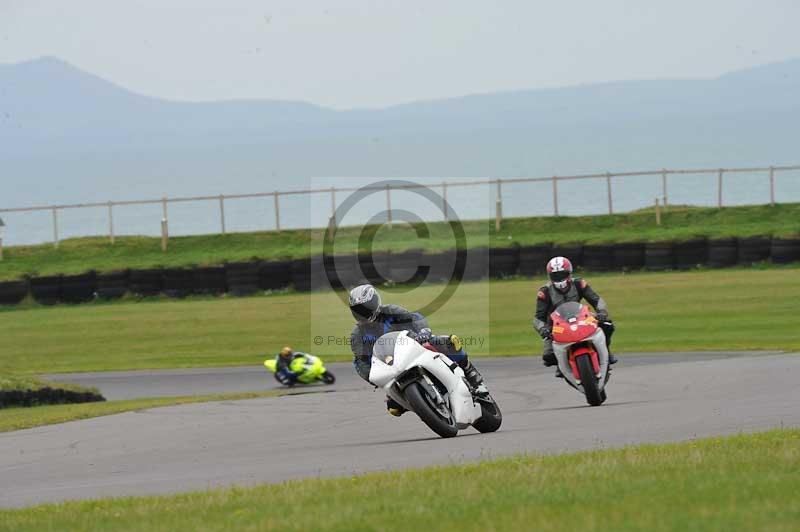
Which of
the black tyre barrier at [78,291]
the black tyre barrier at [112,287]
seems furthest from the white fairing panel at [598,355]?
the black tyre barrier at [78,291]

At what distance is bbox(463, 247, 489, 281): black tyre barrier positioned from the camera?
38.1 m

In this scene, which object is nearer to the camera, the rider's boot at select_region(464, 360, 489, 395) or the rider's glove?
the rider's glove

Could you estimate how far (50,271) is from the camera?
1729 inches

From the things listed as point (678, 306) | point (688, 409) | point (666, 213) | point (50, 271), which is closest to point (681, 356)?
point (678, 306)

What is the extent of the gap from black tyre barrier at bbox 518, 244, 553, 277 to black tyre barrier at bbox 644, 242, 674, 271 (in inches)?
98.4

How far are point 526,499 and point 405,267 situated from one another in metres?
29.0

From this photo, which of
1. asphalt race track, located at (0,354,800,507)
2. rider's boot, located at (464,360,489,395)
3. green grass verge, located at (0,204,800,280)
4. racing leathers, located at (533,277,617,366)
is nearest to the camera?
asphalt race track, located at (0,354,800,507)

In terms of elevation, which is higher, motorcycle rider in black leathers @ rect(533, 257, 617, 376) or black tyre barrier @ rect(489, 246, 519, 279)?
motorcycle rider in black leathers @ rect(533, 257, 617, 376)

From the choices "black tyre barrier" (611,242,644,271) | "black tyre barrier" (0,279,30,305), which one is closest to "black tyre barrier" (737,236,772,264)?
"black tyre barrier" (611,242,644,271)

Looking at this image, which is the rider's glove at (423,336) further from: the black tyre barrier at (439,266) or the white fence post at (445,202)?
the white fence post at (445,202)

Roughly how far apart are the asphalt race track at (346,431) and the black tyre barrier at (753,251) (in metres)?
16.6

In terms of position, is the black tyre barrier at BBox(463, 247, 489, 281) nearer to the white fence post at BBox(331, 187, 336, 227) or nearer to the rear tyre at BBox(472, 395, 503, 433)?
the white fence post at BBox(331, 187, 336, 227)

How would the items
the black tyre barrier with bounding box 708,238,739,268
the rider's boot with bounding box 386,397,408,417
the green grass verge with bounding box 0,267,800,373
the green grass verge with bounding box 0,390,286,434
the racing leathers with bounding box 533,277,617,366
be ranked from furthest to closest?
the black tyre barrier with bounding box 708,238,739,268 → the green grass verge with bounding box 0,267,800,373 → the green grass verge with bounding box 0,390,286,434 → the racing leathers with bounding box 533,277,617,366 → the rider's boot with bounding box 386,397,408,417

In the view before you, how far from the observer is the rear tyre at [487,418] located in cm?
1283
